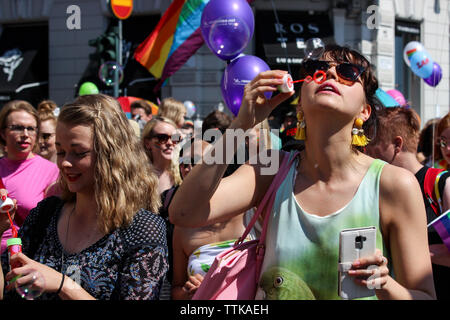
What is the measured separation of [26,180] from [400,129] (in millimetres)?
2585

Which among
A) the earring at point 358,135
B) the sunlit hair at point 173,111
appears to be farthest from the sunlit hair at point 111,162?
the sunlit hair at point 173,111

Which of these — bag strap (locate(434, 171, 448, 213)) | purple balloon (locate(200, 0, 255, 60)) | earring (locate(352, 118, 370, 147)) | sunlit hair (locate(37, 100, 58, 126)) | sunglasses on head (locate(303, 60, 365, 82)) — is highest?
purple balloon (locate(200, 0, 255, 60))

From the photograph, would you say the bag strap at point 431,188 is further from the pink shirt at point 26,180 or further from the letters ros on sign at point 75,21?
Result: the letters ros on sign at point 75,21

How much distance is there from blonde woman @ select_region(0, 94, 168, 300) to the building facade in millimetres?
11017

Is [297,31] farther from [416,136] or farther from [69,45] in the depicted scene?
[416,136]

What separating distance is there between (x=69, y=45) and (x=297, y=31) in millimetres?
6446

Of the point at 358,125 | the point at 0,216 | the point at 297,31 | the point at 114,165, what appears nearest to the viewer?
the point at 358,125

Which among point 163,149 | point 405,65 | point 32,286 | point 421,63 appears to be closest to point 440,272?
point 32,286

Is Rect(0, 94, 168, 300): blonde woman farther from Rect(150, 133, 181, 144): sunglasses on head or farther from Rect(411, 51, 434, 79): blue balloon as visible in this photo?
Rect(411, 51, 434, 79): blue balloon

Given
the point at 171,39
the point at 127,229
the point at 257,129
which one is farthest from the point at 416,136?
the point at 171,39

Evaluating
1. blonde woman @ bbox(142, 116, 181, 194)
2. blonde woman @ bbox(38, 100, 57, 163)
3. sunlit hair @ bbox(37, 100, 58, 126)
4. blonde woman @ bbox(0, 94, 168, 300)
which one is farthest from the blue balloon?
blonde woman @ bbox(0, 94, 168, 300)

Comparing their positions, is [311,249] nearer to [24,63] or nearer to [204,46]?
[204,46]

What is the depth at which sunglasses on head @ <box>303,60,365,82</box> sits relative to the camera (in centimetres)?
172

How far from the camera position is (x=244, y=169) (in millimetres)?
1795
